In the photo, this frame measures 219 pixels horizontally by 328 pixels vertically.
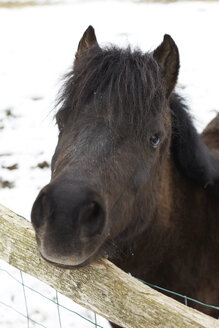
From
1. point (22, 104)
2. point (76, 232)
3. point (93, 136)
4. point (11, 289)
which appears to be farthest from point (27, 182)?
point (76, 232)

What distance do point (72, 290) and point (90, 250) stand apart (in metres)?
A: 0.32

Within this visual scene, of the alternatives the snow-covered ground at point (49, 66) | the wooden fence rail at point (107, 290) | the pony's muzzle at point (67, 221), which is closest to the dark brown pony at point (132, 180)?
the pony's muzzle at point (67, 221)

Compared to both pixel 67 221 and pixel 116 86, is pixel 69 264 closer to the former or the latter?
pixel 67 221

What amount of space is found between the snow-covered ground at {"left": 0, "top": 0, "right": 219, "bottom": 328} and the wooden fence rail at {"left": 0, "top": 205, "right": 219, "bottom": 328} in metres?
1.18

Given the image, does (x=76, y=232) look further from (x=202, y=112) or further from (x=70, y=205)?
(x=202, y=112)

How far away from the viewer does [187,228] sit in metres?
2.76

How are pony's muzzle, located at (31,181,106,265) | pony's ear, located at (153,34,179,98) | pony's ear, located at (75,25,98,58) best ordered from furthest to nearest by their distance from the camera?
pony's ear, located at (75,25,98,58)
pony's ear, located at (153,34,179,98)
pony's muzzle, located at (31,181,106,265)

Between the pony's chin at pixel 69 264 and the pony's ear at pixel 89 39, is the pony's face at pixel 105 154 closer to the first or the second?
the pony's chin at pixel 69 264

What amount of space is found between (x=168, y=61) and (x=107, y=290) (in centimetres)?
143

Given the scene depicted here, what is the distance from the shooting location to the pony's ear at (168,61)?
2318 mm

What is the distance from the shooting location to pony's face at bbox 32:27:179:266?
1595 mm

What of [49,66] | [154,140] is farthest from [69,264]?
[49,66]

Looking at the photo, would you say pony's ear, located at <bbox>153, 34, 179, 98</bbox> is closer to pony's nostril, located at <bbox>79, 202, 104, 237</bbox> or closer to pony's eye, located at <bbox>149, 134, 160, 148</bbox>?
pony's eye, located at <bbox>149, 134, 160, 148</bbox>

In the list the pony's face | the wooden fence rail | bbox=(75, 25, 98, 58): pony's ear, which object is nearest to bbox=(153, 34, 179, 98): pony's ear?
the pony's face
